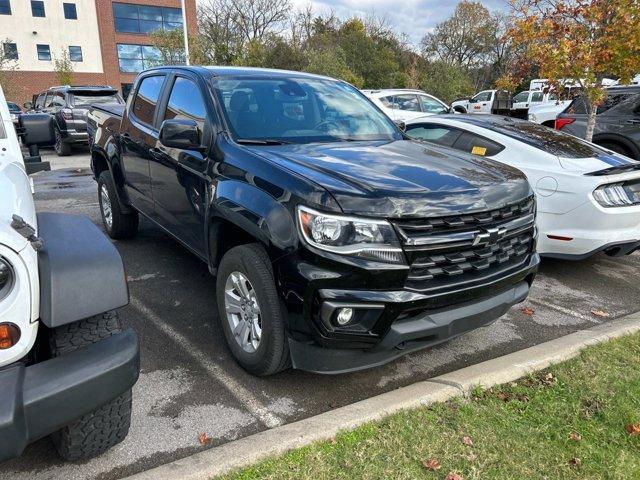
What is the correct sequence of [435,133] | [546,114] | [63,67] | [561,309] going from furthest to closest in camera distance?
[63,67] < [546,114] < [435,133] < [561,309]

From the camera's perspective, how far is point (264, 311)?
2746mm

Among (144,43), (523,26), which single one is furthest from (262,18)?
(523,26)

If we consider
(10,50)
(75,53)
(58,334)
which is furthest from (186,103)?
(75,53)

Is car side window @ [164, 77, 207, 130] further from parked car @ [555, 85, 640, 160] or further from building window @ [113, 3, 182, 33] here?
building window @ [113, 3, 182, 33]

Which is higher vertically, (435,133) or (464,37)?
(464,37)

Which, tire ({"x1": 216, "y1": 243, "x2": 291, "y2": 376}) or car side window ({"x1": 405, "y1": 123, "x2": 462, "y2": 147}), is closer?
tire ({"x1": 216, "y1": 243, "x2": 291, "y2": 376})

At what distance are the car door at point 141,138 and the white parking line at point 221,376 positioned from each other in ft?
3.65

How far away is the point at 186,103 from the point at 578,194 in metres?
3.47

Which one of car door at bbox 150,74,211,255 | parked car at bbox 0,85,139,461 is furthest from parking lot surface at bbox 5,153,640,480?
car door at bbox 150,74,211,255

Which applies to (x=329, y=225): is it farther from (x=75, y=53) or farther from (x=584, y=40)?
(x=75, y=53)

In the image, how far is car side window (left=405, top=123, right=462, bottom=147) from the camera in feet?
18.9

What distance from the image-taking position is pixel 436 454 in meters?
2.44

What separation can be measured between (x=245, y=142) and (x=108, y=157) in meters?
2.77

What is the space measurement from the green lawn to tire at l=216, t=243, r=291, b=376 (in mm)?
555
